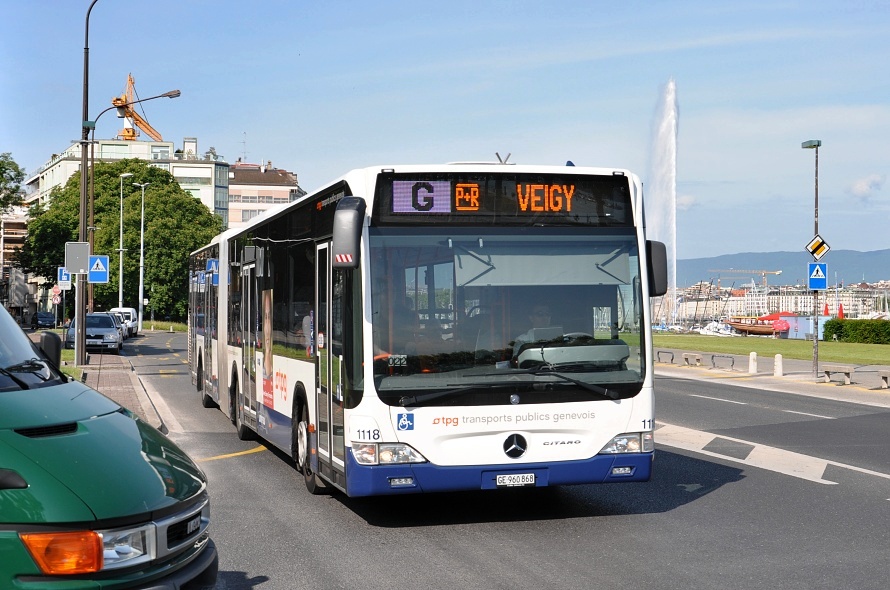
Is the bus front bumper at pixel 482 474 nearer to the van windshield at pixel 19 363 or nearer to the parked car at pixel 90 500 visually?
the van windshield at pixel 19 363

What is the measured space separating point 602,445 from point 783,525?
158cm

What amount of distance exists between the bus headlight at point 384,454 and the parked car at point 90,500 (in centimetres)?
365

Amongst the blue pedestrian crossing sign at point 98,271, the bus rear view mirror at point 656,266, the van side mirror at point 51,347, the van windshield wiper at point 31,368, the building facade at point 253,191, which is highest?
the building facade at point 253,191

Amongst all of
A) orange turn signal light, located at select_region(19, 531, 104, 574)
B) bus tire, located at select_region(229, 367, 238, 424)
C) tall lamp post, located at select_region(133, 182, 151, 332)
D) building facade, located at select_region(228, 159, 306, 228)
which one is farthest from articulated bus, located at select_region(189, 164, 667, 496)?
building facade, located at select_region(228, 159, 306, 228)

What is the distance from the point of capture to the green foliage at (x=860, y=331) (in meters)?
63.9

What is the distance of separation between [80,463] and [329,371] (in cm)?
534

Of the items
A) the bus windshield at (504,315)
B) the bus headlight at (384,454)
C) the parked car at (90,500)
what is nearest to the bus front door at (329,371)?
the bus headlight at (384,454)

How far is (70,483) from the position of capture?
14.1ft

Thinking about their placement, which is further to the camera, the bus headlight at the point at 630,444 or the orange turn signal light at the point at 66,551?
the bus headlight at the point at 630,444

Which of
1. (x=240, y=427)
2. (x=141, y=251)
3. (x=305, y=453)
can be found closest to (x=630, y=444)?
(x=305, y=453)

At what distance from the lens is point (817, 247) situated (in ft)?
102

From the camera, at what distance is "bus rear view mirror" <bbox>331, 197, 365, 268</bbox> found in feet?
28.3

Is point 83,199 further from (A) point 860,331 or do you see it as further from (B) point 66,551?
(A) point 860,331

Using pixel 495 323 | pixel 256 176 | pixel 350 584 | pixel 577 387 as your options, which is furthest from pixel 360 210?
pixel 256 176
